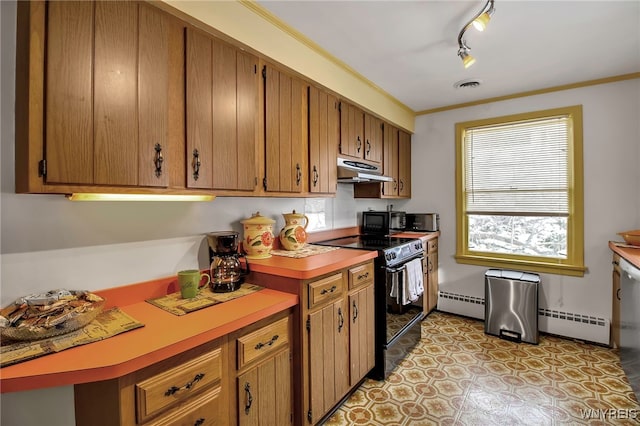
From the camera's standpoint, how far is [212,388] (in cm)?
119

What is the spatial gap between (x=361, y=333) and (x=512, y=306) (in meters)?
1.81

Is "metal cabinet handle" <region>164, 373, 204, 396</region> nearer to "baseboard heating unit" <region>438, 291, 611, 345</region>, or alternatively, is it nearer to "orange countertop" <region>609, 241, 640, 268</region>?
"orange countertop" <region>609, 241, 640, 268</region>

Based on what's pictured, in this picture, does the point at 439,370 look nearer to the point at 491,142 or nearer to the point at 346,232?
the point at 346,232

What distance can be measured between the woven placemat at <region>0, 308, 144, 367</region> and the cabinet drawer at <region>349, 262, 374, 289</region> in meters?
1.25

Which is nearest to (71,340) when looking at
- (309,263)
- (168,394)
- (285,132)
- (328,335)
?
(168,394)

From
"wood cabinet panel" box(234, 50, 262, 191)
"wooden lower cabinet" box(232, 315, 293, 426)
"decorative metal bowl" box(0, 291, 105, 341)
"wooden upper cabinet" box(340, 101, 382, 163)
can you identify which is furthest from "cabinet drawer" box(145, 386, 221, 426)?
"wooden upper cabinet" box(340, 101, 382, 163)

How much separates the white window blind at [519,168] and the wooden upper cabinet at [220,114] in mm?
A: 2777

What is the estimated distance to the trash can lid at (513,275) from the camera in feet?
9.63

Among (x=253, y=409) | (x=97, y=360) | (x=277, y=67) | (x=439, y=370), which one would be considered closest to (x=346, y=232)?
(x=439, y=370)

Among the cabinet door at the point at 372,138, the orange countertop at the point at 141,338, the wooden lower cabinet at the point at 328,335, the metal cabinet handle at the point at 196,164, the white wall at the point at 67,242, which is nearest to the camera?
the orange countertop at the point at 141,338

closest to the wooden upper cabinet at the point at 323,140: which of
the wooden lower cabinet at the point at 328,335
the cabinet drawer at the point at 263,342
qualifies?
the wooden lower cabinet at the point at 328,335

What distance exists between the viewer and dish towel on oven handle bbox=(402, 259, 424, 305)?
8.09 feet

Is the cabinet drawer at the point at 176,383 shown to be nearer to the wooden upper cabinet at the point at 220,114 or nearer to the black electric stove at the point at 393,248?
the wooden upper cabinet at the point at 220,114

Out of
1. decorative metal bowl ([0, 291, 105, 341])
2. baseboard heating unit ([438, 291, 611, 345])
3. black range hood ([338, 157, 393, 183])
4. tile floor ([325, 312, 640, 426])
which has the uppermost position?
black range hood ([338, 157, 393, 183])
